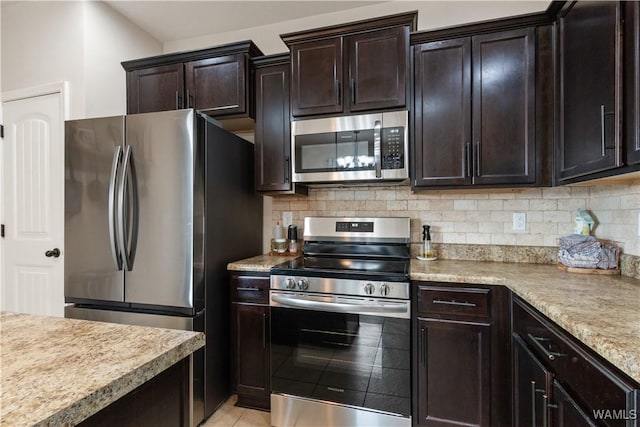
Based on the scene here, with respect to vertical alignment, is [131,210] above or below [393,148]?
below

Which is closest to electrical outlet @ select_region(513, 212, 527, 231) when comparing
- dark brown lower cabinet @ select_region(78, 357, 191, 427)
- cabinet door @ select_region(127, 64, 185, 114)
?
dark brown lower cabinet @ select_region(78, 357, 191, 427)

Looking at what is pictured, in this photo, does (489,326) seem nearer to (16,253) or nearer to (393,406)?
(393,406)

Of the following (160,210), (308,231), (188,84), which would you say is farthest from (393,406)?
(188,84)

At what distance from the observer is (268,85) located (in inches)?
90.7

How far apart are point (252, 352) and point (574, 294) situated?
68.3 inches

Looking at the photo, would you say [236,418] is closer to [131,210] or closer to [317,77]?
[131,210]

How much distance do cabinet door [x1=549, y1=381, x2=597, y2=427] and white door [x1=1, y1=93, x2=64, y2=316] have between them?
296 centimetres

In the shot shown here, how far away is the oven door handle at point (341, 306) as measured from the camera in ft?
5.60

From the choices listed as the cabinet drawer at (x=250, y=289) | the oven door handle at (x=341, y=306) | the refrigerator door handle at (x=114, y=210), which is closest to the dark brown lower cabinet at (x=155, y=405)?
the oven door handle at (x=341, y=306)

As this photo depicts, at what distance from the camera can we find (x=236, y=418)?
1979 millimetres

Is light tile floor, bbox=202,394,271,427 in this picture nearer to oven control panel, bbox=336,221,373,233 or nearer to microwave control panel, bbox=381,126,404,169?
oven control panel, bbox=336,221,373,233

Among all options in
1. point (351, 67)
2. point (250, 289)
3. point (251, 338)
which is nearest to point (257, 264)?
point (250, 289)

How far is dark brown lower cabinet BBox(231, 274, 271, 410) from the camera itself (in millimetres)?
2000

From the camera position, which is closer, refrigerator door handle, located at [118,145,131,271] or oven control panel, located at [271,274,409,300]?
oven control panel, located at [271,274,409,300]
